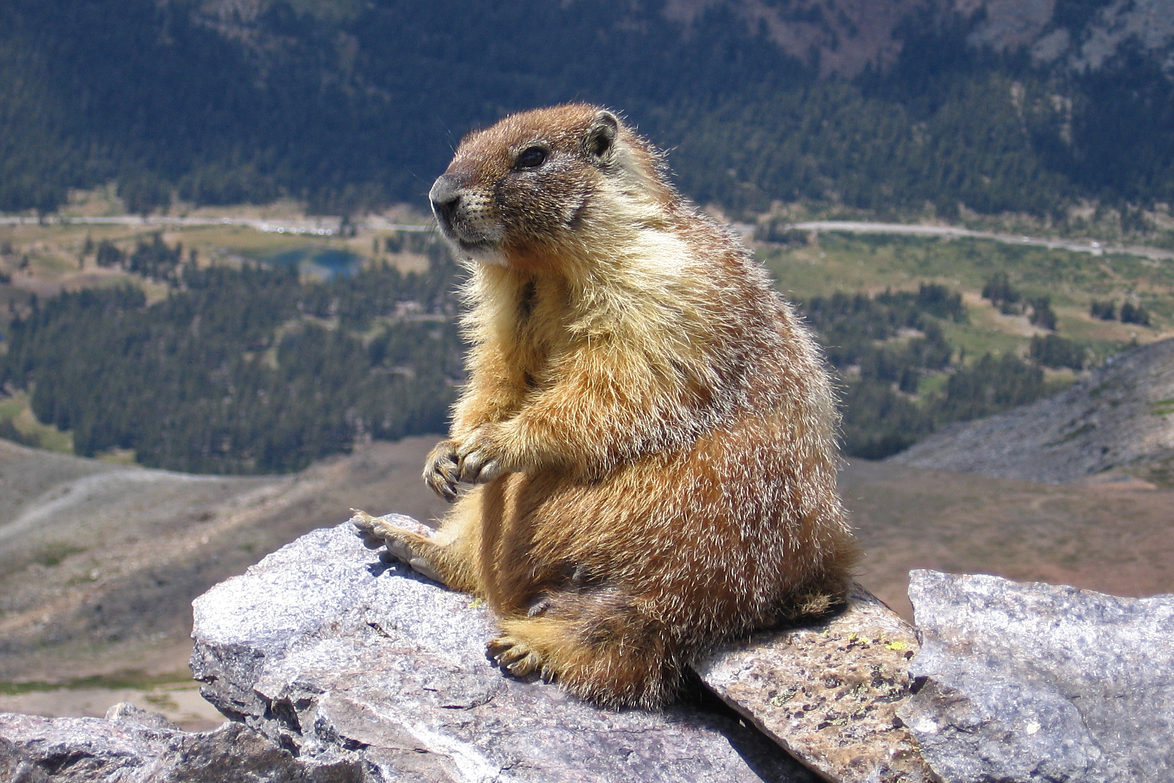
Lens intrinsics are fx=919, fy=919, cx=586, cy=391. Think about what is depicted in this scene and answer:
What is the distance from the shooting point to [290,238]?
256ft

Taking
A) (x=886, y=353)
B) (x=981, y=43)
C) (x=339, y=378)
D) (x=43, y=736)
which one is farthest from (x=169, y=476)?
(x=981, y=43)

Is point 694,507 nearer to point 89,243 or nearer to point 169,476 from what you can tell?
point 169,476

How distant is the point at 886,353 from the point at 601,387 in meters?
36.2

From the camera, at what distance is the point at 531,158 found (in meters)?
5.09

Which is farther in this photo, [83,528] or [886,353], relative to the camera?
[886,353]

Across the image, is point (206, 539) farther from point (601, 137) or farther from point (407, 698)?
point (601, 137)

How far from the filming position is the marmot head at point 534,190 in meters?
4.96

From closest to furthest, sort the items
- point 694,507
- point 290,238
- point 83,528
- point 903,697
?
point 903,697
point 694,507
point 83,528
point 290,238

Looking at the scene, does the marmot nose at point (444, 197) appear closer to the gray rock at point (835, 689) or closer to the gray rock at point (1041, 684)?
the gray rock at point (835, 689)

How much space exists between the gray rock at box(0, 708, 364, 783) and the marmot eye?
3.18m

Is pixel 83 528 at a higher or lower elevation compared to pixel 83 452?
higher

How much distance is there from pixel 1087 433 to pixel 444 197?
18779mm

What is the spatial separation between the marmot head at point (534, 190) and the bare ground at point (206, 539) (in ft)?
21.7

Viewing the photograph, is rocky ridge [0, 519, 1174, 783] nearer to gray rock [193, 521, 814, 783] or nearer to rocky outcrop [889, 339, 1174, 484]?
gray rock [193, 521, 814, 783]
